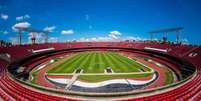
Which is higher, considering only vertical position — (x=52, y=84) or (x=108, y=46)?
(x=108, y=46)

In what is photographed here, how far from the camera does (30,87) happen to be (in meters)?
24.7

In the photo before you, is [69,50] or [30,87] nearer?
[30,87]

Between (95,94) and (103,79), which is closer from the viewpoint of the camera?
(95,94)

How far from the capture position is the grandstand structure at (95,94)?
2036cm

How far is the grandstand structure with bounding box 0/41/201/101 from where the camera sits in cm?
2036

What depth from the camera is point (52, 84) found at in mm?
36312

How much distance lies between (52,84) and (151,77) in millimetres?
19255

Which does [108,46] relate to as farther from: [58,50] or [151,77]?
[151,77]

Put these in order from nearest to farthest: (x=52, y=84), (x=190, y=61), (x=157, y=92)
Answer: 1. (x=157, y=92)
2. (x=52, y=84)
3. (x=190, y=61)

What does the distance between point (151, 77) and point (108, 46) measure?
5061cm

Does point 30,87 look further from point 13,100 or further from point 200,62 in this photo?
point 200,62

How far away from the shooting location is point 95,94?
802 inches

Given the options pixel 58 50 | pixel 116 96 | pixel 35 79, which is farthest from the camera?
pixel 58 50

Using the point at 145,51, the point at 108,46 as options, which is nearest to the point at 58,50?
the point at 108,46
